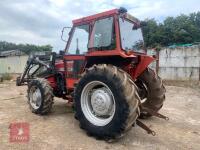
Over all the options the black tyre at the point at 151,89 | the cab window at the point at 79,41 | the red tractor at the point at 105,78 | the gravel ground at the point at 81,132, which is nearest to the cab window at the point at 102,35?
the red tractor at the point at 105,78

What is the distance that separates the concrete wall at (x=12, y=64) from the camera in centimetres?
2314

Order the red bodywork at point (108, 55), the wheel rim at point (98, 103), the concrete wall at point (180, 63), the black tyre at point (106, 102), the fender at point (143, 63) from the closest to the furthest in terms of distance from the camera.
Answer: the black tyre at point (106, 102)
the wheel rim at point (98, 103)
the red bodywork at point (108, 55)
the fender at point (143, 63)
the concrete wall at point (180, 63)

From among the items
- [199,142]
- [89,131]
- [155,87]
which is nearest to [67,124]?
[89,131]

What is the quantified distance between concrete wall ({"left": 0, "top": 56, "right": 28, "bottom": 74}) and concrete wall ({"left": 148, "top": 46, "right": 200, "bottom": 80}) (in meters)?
14.1

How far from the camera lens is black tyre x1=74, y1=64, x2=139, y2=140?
4.13m

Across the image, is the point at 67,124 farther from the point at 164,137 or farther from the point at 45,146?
the point at 164,137

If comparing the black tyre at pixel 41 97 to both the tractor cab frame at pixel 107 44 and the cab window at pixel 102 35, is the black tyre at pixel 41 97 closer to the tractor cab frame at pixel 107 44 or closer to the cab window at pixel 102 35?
the tractor cab frame at pixel 107 44

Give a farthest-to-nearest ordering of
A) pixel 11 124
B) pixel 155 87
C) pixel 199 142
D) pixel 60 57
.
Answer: pixel 60 57 < pixel 155 87 < pixel 11 124 < pixel 199 142

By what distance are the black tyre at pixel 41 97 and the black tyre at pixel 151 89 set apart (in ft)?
7.16

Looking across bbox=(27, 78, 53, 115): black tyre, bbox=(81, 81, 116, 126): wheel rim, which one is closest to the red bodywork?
bbox=(27, 78, 53, 115): black tyre

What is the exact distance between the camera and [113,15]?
189 inches

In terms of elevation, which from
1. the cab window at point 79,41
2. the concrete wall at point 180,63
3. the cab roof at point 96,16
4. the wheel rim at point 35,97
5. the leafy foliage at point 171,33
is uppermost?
the leafy foliage at point 171,33

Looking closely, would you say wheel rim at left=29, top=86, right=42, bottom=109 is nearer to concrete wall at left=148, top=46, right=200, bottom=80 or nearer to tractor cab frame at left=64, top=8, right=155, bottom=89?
tractor cab frame at left=64, top=8, right=155, bottom=89

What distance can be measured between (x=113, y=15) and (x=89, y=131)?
7.55ft
